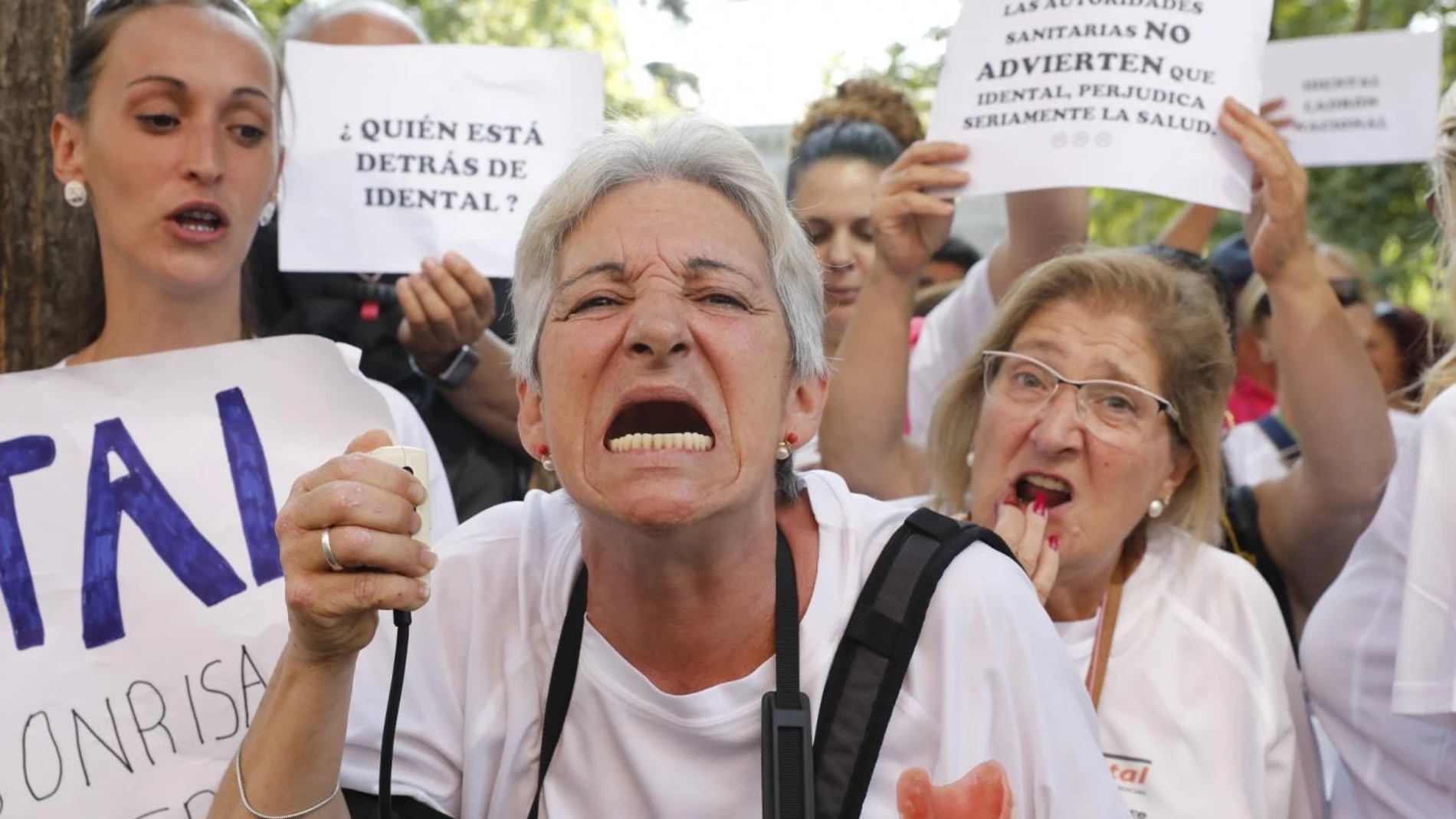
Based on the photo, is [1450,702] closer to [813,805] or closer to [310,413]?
[813,805]

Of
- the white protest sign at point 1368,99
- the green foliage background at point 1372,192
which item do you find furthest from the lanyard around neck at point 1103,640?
the green foliage background at point 1372,192

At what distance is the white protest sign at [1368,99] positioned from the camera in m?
4.89

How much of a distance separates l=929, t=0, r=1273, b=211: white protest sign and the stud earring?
1.90 metres

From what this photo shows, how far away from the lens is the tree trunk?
3.32 metres

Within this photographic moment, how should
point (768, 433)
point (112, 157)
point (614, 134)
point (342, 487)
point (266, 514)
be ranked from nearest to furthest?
point (342, 487) < point (768, 433) < point (614, 134) < point (266, 514) < point (112, 157)

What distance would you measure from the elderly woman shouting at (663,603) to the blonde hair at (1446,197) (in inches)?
43.8

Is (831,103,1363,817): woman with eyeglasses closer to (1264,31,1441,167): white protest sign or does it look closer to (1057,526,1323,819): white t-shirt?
(1057,526,1323,819): white t-shirt

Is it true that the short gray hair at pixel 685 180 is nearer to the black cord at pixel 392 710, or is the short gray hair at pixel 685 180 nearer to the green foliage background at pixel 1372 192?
the black cord at pixel 392 710

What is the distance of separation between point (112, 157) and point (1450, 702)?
2.65 m

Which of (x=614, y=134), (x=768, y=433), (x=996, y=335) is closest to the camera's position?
(x=768, y=433)

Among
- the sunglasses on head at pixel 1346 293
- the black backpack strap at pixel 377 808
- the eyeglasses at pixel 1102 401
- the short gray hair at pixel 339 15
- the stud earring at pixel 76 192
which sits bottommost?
the black backpack strap at pixel 377 808

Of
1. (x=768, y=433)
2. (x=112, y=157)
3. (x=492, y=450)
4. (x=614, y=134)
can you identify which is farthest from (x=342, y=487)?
(x=492, y=450)

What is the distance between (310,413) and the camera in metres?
2.83

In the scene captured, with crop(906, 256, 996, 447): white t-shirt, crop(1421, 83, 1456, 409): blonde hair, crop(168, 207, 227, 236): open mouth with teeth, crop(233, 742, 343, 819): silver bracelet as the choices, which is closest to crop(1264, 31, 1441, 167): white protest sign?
crop(906, 256, 996, 447): white t-shirt
